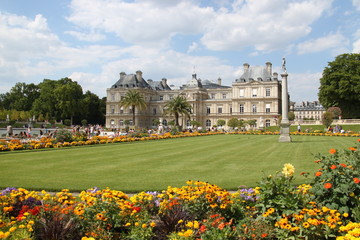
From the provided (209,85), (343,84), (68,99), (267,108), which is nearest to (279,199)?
(343,84)

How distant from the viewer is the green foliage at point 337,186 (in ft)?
16.5

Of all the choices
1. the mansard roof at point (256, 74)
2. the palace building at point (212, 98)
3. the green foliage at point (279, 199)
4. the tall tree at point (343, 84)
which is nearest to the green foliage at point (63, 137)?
the green foliage at point (279, 199)

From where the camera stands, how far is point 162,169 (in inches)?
454

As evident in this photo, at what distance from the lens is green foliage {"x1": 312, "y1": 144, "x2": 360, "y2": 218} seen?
5.02 meters

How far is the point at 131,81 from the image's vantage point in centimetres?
8588

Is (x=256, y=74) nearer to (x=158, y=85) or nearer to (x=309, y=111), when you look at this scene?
(x=158, y=85)

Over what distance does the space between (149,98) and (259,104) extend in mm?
31270

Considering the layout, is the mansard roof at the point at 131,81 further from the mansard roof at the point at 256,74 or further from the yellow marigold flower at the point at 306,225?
the yellow marigold flower at the point at 306,225

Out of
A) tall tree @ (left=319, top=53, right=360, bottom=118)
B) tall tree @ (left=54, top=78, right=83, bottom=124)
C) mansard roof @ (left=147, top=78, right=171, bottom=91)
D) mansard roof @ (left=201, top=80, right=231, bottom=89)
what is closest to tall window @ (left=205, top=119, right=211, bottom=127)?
mansard roof @ (left=201, top=80, right=231, bottom=89)

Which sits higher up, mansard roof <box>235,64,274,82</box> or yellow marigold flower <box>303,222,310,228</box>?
mansard roof <box>235,64,274,82</box>

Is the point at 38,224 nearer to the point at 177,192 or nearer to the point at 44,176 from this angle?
the point at 177,192

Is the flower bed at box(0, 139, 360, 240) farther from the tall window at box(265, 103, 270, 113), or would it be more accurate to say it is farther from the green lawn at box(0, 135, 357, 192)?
the tall window at box(265, 103, 270, 113)

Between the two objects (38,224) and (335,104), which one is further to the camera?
(335,104)

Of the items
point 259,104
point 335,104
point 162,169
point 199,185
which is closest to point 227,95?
point 259,104
